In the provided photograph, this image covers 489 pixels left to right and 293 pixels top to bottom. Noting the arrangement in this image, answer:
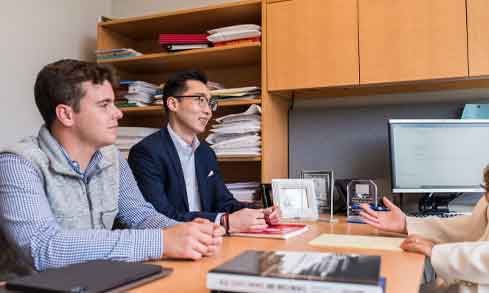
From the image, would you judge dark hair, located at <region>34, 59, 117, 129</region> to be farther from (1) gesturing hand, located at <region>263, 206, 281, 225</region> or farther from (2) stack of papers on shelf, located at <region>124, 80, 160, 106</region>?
(2) stack of papers on shelf, located at <region>124, 80, 160, 106</region>

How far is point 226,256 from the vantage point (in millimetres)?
1050

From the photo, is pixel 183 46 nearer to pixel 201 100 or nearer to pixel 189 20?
pixel 189 20

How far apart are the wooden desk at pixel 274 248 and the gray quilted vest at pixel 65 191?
1.12 feet

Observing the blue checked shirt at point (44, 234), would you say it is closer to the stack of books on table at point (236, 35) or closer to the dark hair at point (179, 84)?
the dark hair at point (179, 84)

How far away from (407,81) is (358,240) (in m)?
0.92

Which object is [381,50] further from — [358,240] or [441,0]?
[358,240]

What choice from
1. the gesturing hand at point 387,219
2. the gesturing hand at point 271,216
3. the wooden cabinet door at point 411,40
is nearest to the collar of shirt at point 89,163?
the gesturing hand at point 271,216

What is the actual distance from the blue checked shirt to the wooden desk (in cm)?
7

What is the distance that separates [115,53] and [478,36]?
6.00 ft

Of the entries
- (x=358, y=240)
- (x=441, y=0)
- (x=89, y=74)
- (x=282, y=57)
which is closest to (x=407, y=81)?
(x=441, y=0)

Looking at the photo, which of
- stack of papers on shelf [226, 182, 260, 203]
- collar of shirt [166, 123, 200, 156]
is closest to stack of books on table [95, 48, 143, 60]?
collar of shirt [166, 123, 200, 156]

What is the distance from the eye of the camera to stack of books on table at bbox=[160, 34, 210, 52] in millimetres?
2262

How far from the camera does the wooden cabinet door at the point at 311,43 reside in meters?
1.98

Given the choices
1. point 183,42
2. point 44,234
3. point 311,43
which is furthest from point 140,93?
point 44,234
